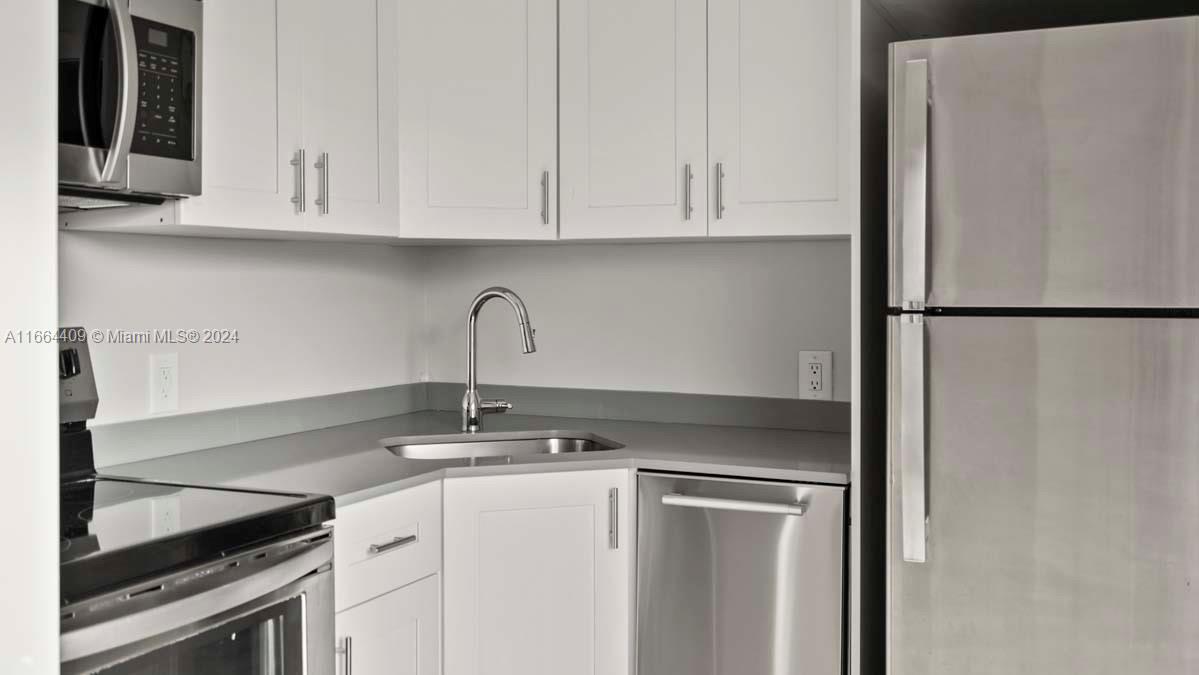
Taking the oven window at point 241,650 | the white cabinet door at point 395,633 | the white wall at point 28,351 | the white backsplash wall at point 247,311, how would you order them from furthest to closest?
the white backsplash wall at point 247,311, the white cabinet door at point 395,633, the oven window at point 241,650, the white wall at point 28,351

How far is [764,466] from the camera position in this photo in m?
2.14

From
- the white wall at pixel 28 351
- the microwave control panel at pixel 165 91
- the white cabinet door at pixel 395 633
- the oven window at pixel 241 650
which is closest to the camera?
the white wall at pixel 28 351

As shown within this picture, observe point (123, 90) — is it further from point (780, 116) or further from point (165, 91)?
point (780, 116)

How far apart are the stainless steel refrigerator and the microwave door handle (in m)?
1.24

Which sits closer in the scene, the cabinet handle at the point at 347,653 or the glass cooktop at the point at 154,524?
the glass cooktop at the point at 154,524

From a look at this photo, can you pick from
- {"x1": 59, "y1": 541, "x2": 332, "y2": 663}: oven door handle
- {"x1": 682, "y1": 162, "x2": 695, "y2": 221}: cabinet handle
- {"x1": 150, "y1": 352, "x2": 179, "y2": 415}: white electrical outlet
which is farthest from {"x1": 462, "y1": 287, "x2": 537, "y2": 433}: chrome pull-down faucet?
{"x1": 59, "y1": 541, "x2": 332, "y2": 663}: oven door handle

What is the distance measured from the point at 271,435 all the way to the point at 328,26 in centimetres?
94

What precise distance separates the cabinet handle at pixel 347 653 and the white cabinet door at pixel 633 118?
1.07m

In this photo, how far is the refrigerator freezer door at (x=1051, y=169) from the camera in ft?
5.65

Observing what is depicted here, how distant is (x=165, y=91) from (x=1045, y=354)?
1.53 m

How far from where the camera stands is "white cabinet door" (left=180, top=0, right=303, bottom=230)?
1984mm

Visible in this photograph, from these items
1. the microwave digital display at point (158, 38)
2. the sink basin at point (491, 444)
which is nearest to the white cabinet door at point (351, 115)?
the microwave digital display at point (158, 38)

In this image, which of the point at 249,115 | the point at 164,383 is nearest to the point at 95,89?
the point at 249,115

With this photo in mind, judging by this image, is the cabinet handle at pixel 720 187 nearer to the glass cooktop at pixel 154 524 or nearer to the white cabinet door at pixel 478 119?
the white cabinet door at pixel 478 119
